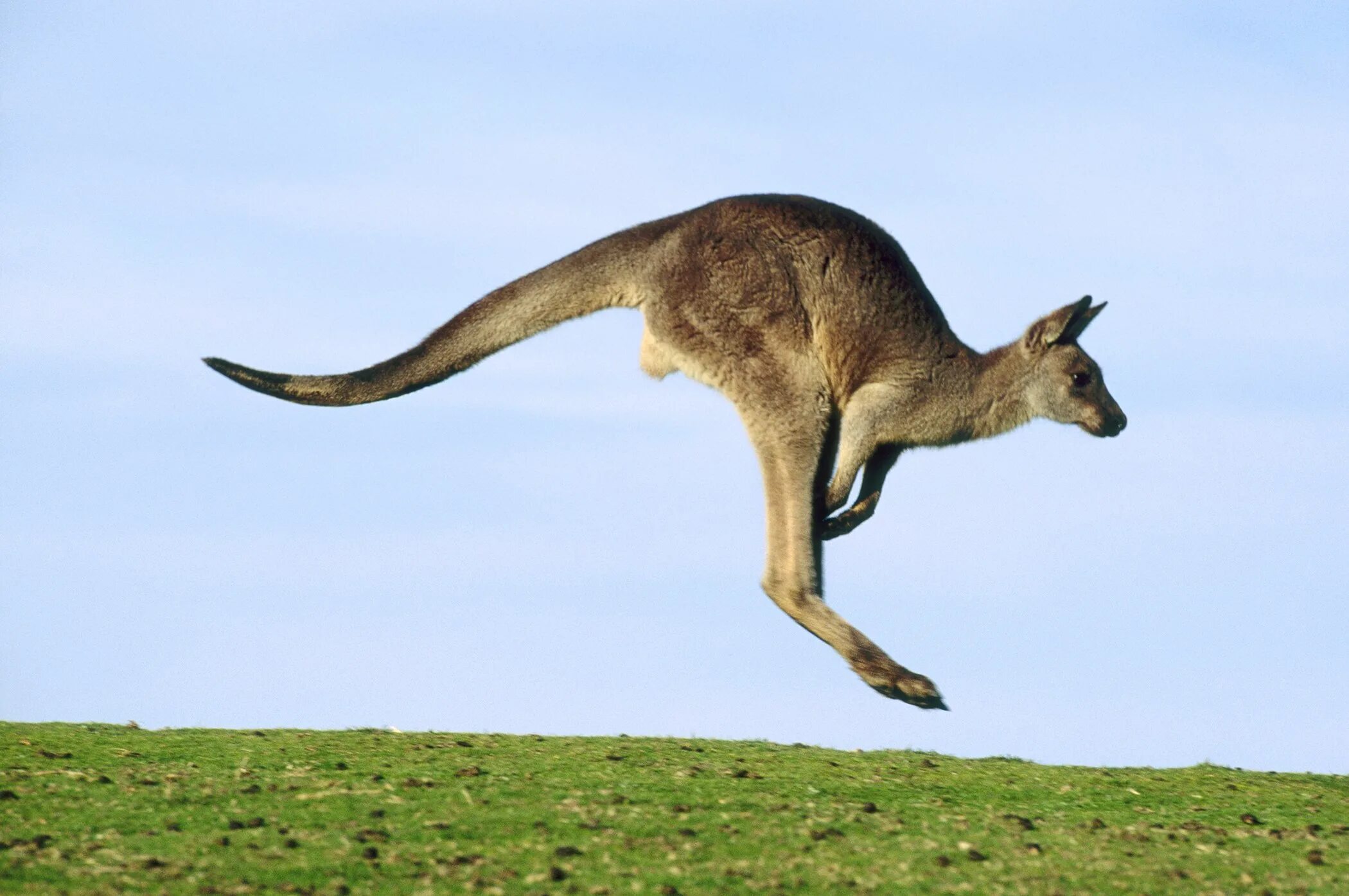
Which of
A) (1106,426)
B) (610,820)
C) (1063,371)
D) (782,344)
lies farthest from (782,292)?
(610,820)

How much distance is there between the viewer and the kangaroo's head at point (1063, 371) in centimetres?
1049

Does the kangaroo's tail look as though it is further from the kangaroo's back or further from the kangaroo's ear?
the kangaroo's ear

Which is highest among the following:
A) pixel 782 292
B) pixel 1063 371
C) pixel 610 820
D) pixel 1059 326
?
pixel 1059 326

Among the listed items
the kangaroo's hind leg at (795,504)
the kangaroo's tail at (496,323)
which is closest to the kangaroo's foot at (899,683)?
the kangaroo's hind leg at (795,504)

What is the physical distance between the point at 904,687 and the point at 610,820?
2.07 m

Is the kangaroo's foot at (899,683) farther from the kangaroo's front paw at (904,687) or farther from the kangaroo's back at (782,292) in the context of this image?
the kangaroo's back at (782,292)

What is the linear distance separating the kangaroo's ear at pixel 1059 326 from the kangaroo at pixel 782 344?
0.80 m

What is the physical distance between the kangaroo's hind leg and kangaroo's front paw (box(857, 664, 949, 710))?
285 millimetres

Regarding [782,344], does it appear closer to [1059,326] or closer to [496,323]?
[496,323]

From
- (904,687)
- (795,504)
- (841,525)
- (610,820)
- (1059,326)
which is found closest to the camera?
(610,820)

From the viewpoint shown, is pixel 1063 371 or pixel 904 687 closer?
pixel 904 687

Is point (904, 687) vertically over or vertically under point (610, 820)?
over

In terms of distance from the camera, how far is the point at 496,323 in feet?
30.7

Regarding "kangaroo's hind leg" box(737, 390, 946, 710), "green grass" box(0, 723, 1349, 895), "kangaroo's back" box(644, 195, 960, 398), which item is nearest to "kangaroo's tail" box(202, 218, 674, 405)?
"kangaroo's back" box(644, 195, 960, 398)
